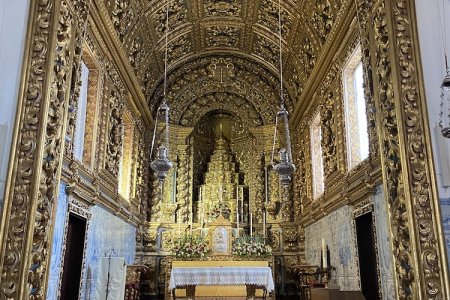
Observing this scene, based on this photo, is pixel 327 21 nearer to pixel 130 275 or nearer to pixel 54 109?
pixel 54 109

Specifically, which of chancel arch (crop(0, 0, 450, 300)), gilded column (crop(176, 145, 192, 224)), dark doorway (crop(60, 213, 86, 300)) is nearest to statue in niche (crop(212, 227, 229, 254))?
chancel arch (crop(0, 0, 450, 300))

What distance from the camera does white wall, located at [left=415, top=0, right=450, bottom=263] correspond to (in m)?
5.82

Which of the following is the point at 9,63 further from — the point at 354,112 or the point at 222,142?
the point at 222,142

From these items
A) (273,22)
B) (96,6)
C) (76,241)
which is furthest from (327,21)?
(76,241)

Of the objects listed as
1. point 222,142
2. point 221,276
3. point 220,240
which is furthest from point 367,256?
point 222,142

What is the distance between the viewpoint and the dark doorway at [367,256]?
29.3ft

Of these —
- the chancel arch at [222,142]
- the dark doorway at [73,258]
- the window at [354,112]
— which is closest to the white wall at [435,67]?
the chancel arch at [222,142]

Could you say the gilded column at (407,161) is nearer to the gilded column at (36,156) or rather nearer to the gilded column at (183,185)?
the gilded column at (36,156)

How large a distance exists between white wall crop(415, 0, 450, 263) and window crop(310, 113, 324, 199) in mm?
6785

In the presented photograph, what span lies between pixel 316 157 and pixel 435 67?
760 cm

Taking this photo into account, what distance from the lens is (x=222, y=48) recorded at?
16.6 m

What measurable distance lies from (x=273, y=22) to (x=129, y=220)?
7578mm

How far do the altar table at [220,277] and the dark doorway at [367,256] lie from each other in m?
2.93

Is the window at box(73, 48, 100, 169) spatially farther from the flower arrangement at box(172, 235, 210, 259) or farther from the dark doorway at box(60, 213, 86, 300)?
the flower arrangement at box(172, 235, 210, 259)
